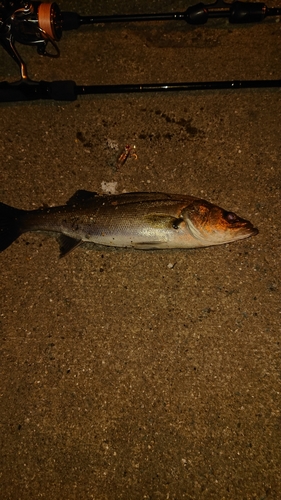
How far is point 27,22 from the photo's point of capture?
2889 millimetres

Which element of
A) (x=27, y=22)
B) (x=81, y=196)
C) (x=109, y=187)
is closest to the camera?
(x=27, y=22)

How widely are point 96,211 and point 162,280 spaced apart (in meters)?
0.89

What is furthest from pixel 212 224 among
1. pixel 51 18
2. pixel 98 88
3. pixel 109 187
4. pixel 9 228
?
pixel 51 18

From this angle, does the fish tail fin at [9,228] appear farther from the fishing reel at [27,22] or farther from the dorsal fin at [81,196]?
the fishing reel at [27,22]

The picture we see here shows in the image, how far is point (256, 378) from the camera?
2.86 metres

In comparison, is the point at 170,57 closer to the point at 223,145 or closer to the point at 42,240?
the point at 223,145

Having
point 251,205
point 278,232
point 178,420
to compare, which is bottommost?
point 178,420

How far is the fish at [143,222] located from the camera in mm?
2701

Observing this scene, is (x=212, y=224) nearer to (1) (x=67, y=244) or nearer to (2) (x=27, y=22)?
(1) (x=67, y=244)

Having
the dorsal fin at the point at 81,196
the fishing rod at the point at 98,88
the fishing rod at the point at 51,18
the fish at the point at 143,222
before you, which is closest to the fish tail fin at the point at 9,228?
the fish at the point at 143,222

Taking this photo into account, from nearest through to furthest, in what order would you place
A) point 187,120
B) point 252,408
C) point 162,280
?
point 252,408
point 162,280
point 187,120

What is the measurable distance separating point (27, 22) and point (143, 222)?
6.89 feet

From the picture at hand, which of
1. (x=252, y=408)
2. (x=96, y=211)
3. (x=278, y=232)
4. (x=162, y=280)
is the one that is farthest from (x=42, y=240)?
(x=252, y=408)

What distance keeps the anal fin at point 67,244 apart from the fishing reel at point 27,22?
1752mm
